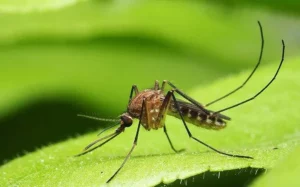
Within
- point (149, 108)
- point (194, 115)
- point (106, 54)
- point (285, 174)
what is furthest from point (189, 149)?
point (106, 54)

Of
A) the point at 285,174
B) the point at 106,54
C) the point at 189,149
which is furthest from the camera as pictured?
the point at 106,54

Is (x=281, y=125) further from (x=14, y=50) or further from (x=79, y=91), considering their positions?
(x=14, y=50)

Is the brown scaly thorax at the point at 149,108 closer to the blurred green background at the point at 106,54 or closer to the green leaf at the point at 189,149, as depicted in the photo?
the green leaf at the point at 189,149

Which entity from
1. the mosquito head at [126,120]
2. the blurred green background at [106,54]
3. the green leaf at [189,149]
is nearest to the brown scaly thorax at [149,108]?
the mosquito head at [126,120]

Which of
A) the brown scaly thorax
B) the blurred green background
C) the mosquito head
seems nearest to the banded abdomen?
the brown scaly thorax

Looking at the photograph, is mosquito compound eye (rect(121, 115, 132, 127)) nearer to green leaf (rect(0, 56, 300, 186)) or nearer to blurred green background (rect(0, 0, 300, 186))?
green leaf (rect(0, 56, 300, 186))

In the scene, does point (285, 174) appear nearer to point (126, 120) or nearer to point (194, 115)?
point (194, 115)

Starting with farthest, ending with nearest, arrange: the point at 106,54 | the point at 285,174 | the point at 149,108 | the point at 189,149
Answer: the point at 106,54
the point at 189,149
the point at 149,108
the point at 285,174
